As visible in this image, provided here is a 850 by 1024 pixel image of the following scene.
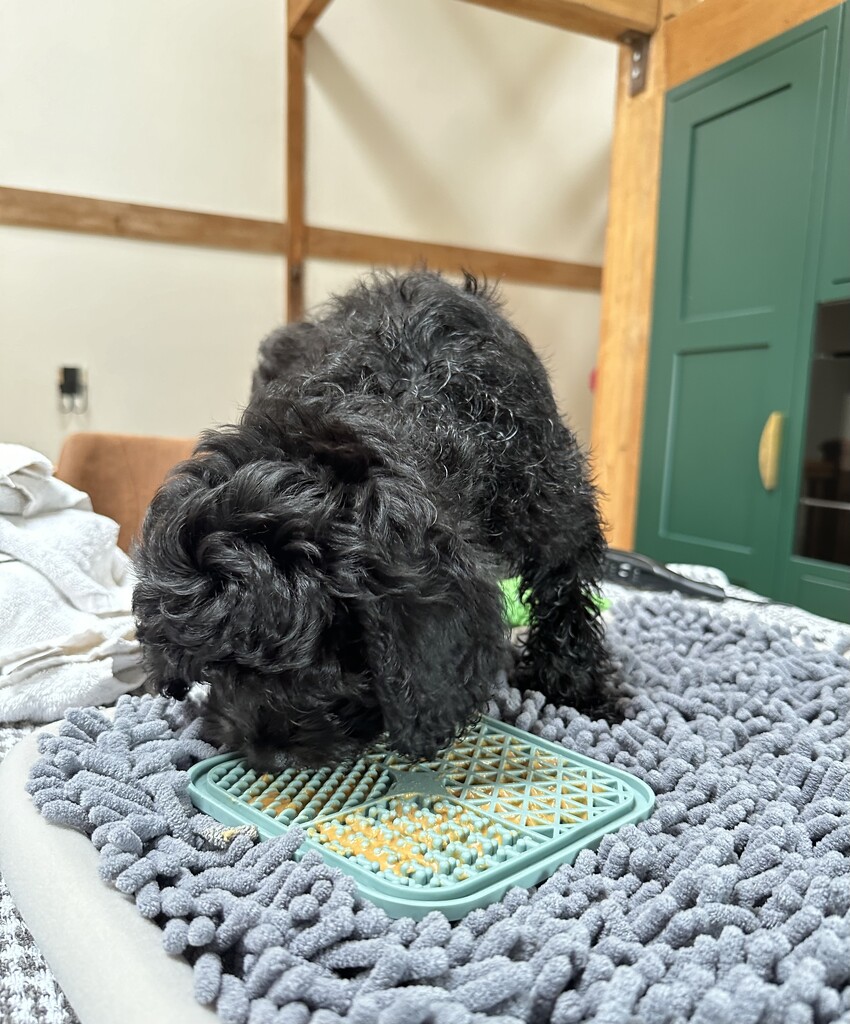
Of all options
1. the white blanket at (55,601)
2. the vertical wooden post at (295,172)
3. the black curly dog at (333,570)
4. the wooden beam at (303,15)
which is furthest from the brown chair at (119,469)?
the wooden beam at (303,15)

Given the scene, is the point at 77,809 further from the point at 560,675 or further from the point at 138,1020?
the point at 560,675

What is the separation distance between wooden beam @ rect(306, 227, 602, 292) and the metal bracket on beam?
0.98 meters

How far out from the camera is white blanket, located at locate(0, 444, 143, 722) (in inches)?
51.1

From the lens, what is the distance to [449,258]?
160 inches

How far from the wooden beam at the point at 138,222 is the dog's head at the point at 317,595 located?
2656 mm

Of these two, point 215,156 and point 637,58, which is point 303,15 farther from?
point 637,58

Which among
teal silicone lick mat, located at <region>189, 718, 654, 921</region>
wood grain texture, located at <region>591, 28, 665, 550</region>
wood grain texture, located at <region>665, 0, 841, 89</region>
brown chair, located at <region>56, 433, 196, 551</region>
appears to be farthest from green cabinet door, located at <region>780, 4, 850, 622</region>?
brown chair, located at <region>56, 433, 196, 551</region>

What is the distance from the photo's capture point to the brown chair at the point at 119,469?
2.02 m

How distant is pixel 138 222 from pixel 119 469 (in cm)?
160

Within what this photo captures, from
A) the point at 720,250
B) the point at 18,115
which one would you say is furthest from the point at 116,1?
the point at 720,250

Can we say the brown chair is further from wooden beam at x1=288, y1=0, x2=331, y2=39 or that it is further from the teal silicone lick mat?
wooden beam at x1=288, y1=0, x2=331, y2=39

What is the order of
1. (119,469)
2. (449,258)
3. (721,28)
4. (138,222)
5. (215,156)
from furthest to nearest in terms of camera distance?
(449,258) < (215,156) < (138,222) < (721,28) < (119,469)

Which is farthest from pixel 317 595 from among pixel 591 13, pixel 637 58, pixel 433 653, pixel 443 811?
pixel 637 58

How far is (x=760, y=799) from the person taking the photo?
3.10 feet
